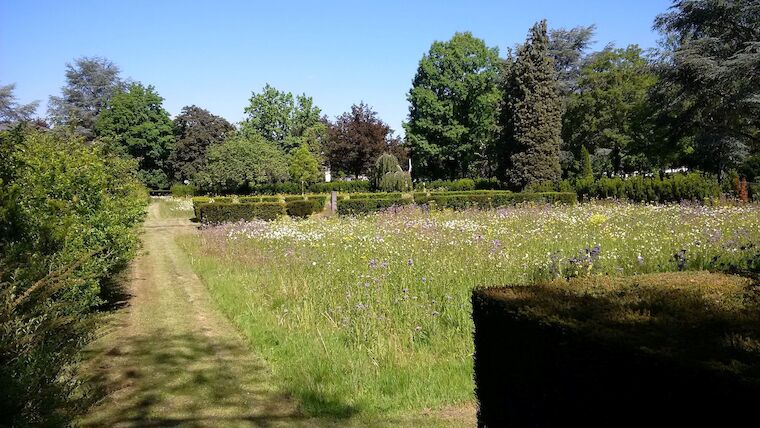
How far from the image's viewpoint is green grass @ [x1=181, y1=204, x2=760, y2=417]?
4.44m

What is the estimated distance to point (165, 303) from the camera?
795 cm

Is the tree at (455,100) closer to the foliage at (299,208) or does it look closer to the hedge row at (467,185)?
the hedge row at (467,185)

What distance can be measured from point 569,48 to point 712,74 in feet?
74.6

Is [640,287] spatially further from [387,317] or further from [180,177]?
[180,177]

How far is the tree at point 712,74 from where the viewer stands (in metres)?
23.2

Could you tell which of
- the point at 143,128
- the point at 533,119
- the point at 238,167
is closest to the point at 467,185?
the point at 533,119

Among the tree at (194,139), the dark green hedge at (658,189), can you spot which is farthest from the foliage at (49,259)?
the tree at (194,139)

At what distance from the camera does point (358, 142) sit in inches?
2160

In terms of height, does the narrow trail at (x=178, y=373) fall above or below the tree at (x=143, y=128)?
below

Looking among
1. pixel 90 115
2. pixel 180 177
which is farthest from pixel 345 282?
pixel 90 115

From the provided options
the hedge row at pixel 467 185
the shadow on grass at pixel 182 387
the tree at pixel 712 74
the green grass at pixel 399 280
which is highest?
the tree at pixel 712 74

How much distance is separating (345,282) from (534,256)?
2.73 metres

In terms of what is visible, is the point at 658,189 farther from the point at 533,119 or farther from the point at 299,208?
the point at 299,208

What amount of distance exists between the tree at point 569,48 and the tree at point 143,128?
3864 centimetres
